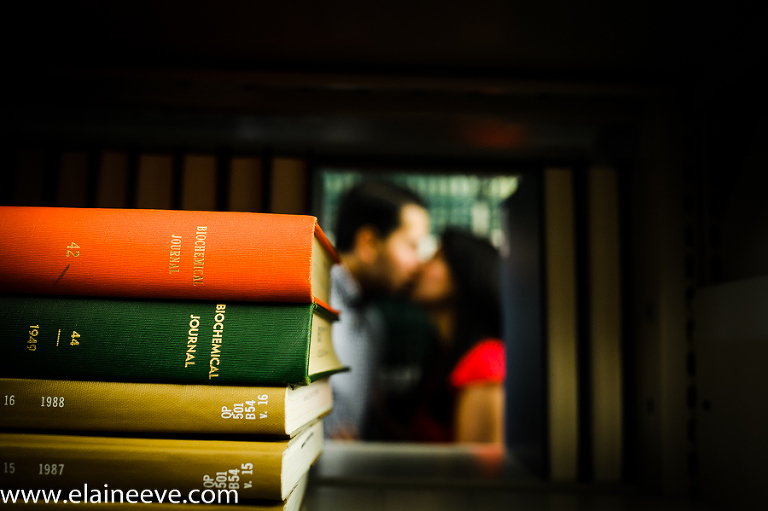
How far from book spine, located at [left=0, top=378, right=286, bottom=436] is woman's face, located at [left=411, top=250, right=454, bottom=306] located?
1.18 m

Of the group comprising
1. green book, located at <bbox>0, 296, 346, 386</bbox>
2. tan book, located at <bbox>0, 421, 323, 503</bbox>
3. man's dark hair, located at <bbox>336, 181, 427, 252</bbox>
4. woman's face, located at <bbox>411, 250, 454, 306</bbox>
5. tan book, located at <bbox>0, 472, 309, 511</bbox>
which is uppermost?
man's dark hair, located at <bbox>336, 181, 427, 252</bbox>

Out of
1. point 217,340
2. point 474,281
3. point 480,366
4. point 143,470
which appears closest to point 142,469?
point 143,470

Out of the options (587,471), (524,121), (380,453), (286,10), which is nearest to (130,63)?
(286,10)

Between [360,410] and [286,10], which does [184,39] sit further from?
[360,410]

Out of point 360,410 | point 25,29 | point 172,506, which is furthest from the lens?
point 360,410

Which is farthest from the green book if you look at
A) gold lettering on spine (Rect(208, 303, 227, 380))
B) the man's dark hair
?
the man's dark hair

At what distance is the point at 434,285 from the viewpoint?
1552 mm

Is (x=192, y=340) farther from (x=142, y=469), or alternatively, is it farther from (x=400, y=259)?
(x=400, y=259)

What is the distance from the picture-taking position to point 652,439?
53 centimetres

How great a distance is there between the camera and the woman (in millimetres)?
1437

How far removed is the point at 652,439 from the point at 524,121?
0.38 m

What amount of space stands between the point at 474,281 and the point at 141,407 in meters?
1.26

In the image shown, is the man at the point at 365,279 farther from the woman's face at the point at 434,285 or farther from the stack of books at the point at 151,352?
the stack of books at the point at 151,352

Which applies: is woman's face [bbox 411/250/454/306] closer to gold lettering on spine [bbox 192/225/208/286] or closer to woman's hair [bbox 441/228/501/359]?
woman's hair [bbox 441/228/501/359]
